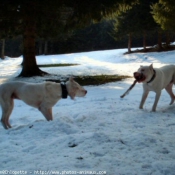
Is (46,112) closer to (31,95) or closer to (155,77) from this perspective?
(31,95)

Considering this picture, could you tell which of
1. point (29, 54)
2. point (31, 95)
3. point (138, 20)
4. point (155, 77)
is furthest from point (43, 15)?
point (138, 20)

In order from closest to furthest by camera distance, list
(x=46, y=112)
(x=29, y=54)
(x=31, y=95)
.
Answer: (x=31, y=95)
(x=46, y=112)
(x=29, y=54)

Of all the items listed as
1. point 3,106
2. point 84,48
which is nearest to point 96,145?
point 3,106

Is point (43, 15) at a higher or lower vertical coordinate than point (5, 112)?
higher

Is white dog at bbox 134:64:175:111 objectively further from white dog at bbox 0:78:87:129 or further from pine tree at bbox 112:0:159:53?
pine tree at bbox 112:0:159:53

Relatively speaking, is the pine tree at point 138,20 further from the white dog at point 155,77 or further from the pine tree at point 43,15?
the white dog at point 155,77

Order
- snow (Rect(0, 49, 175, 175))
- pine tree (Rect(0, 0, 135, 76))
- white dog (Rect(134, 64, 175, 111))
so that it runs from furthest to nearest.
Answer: pine tree (Rect(0, 0, 135, 76)) < white dog (Rect(134, 64, 175, 111)) < snow (Rect(0, 49, 175, 175))

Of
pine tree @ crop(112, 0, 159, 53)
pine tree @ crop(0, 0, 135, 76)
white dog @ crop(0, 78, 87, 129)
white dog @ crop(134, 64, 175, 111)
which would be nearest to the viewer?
white dog @ crop(0, 78, 87, 129)

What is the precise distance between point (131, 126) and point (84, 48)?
5543cm

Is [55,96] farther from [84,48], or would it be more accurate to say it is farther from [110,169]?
[84,48]

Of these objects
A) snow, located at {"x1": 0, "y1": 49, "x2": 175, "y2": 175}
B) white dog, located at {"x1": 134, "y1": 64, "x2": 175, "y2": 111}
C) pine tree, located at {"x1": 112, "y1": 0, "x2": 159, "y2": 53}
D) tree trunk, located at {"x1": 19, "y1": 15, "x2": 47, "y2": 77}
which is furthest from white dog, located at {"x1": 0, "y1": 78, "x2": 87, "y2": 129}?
pine tree, located at {"x1": 112, "y1": 0, "x2": 159, "y2": 53}

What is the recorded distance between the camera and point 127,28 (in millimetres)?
34875

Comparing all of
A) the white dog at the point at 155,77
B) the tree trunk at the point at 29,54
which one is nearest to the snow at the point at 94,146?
the white dog at the point at 155,77

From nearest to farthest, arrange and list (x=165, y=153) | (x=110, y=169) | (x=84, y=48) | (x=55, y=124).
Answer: (x=110, y=169)
(x=165, y=153)
(x=55, y=124)
(x=84, y=48)
